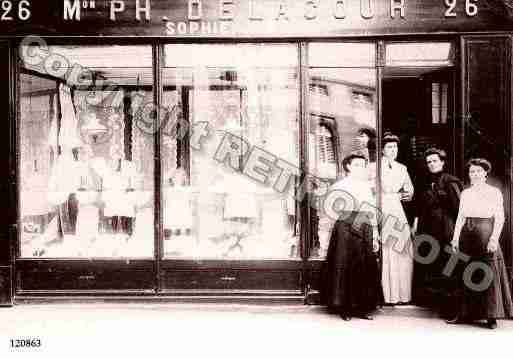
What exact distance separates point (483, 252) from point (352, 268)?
1.49 meters

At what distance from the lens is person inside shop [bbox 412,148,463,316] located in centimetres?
675

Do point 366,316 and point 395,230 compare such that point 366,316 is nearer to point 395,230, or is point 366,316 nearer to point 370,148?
point 395,230

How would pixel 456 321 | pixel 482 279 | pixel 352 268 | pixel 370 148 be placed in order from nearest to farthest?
Answer: 1. pixel 482 279
2. pixel 456 321
3. pixel 352 268
4. pixel 370 148

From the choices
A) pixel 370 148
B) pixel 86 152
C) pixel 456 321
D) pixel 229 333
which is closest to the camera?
pixel 229 333

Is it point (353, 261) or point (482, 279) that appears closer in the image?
point (482, 279)

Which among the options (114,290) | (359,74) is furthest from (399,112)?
(114,290)

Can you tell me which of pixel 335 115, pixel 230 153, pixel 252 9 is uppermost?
pixel 252 9

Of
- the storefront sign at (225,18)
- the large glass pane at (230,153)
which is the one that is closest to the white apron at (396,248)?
the large glass pane at (230,153)

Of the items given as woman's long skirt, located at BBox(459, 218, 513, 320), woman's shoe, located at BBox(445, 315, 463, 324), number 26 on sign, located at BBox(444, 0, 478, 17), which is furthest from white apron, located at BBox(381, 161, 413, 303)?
number 26 on sign, located at BBox(444, 0, 478, 17)

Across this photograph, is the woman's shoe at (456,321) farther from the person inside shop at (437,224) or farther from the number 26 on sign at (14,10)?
the number 26 on sign at (14,10)

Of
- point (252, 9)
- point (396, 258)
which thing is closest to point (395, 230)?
point (396, 258)

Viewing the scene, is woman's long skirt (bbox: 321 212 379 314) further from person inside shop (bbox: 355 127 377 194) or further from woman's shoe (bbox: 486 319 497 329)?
woman's shoe (bbox: 486 319 497 329)

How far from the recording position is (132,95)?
739 cm

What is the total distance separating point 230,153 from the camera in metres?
7.48
